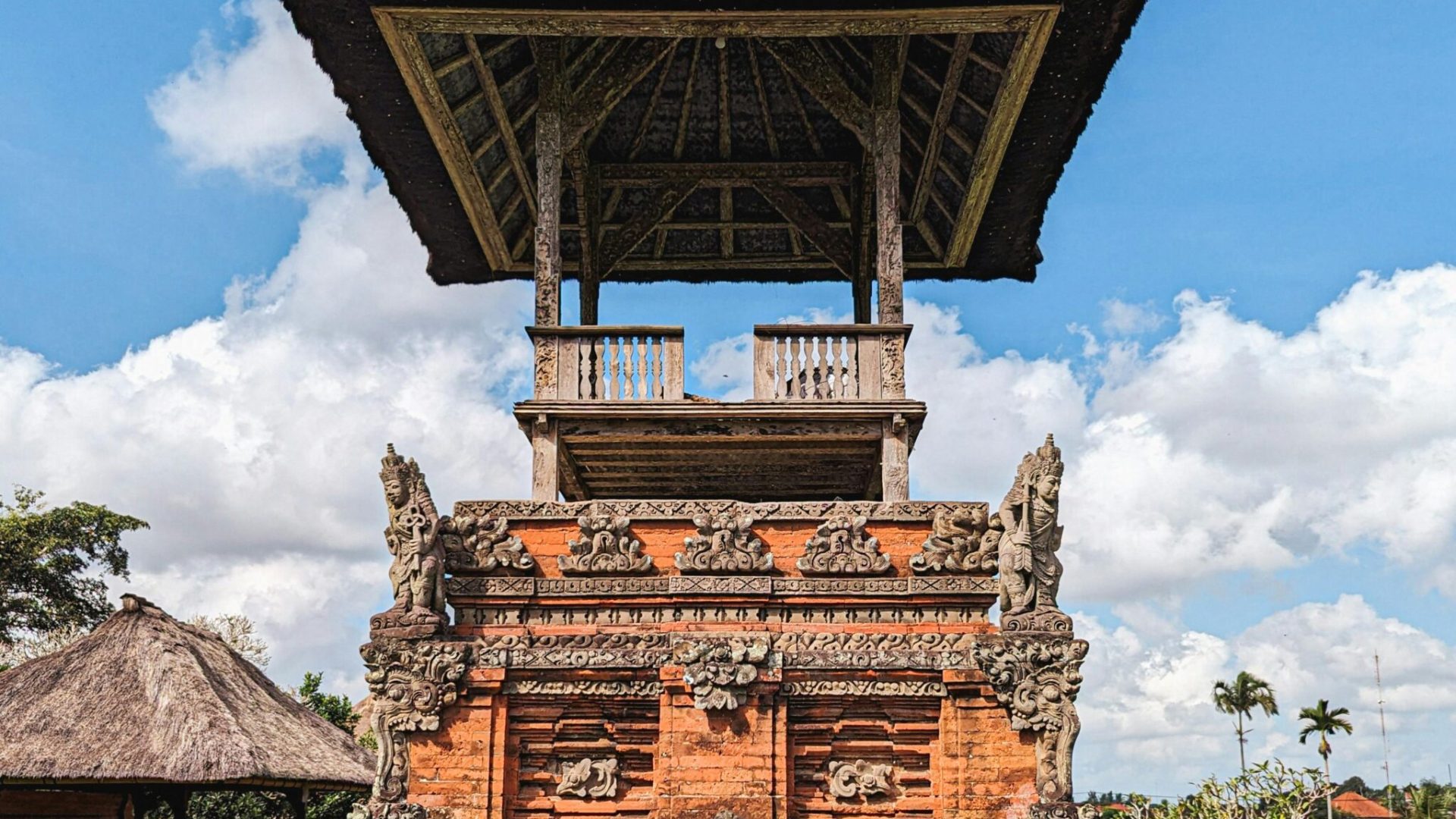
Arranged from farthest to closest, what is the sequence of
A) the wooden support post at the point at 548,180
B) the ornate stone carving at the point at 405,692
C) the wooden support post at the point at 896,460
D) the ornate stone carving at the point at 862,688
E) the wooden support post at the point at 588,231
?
the wooden support post at the point at 588,231 → the wooden support post at the point at 548,180 → the wooden support post at the point at 896,460 → the ornate stone carving at the point at 862,688 → the ornate stone carving at the point at 405,692

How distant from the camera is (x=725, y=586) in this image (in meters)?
9.04

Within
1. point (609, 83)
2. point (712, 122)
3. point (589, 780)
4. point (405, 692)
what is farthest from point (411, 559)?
point (712, 122)

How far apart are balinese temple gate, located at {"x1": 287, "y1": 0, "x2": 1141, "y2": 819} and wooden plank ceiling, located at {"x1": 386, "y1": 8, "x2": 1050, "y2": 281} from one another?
46 mm

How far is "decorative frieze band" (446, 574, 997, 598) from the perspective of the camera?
29.6ft

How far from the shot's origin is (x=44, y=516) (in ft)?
99.9

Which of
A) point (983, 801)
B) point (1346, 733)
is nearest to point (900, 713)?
point (983, 801)

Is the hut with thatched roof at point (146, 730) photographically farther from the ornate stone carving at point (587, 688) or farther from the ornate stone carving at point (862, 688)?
the ornate stone carving at point (862, 688)

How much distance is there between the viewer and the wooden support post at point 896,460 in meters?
11.0

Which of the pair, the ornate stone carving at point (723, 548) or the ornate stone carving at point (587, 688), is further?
the ornate stone carving at point (723, 548)

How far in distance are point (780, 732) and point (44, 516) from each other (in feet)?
89.1

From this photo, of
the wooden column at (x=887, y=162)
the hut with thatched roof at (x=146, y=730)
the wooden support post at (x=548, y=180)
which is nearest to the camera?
the wooden support post at (x=548, y=180)

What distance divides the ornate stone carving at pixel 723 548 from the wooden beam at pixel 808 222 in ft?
18.2

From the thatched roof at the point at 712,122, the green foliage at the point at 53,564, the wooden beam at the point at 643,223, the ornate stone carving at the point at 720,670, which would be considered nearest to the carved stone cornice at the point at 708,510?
the ornate stone carving at the point at 720,670

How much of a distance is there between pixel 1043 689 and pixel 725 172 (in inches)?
319
